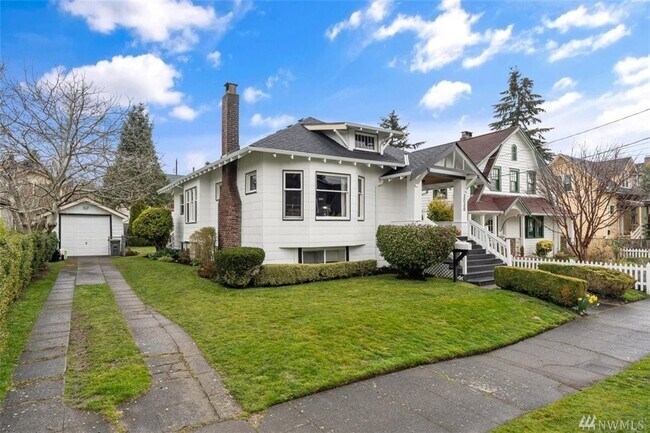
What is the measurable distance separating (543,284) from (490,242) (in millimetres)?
5415

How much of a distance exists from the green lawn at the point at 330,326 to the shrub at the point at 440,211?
34.9 ft

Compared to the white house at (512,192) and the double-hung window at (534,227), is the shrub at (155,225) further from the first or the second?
the double-hung window at (534,227)

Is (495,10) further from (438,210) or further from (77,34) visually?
(77,34)

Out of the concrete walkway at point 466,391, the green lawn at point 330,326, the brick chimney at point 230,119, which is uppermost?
the brick chimney at point 230,119

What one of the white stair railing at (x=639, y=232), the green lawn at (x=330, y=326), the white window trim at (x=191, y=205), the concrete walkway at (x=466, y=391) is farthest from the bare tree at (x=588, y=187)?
the white stair railing at (x=639, y=232)

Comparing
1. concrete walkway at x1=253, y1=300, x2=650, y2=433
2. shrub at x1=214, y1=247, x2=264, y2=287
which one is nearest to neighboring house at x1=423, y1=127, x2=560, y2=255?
shrub at x1=214, y1=247, x2=264, y2=287

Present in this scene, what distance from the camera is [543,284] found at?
970 centimetres

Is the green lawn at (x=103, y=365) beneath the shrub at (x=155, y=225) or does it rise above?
beneath

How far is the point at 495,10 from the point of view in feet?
45.5

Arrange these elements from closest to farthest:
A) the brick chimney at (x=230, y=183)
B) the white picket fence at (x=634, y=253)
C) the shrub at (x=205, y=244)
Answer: the brick chimney at (x=230, y=183) → the shrub at (x=205, y=244) → the white picket fence at (x=634, y=253)

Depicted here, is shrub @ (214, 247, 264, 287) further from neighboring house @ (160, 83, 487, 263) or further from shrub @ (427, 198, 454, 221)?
shrub @ (427, 198, 454, 221)

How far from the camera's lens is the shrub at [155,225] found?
22.1 meters

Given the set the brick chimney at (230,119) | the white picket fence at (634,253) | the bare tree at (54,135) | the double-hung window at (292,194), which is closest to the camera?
the double-hung window at (292,194)

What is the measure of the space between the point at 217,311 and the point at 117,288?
16.5 feet
